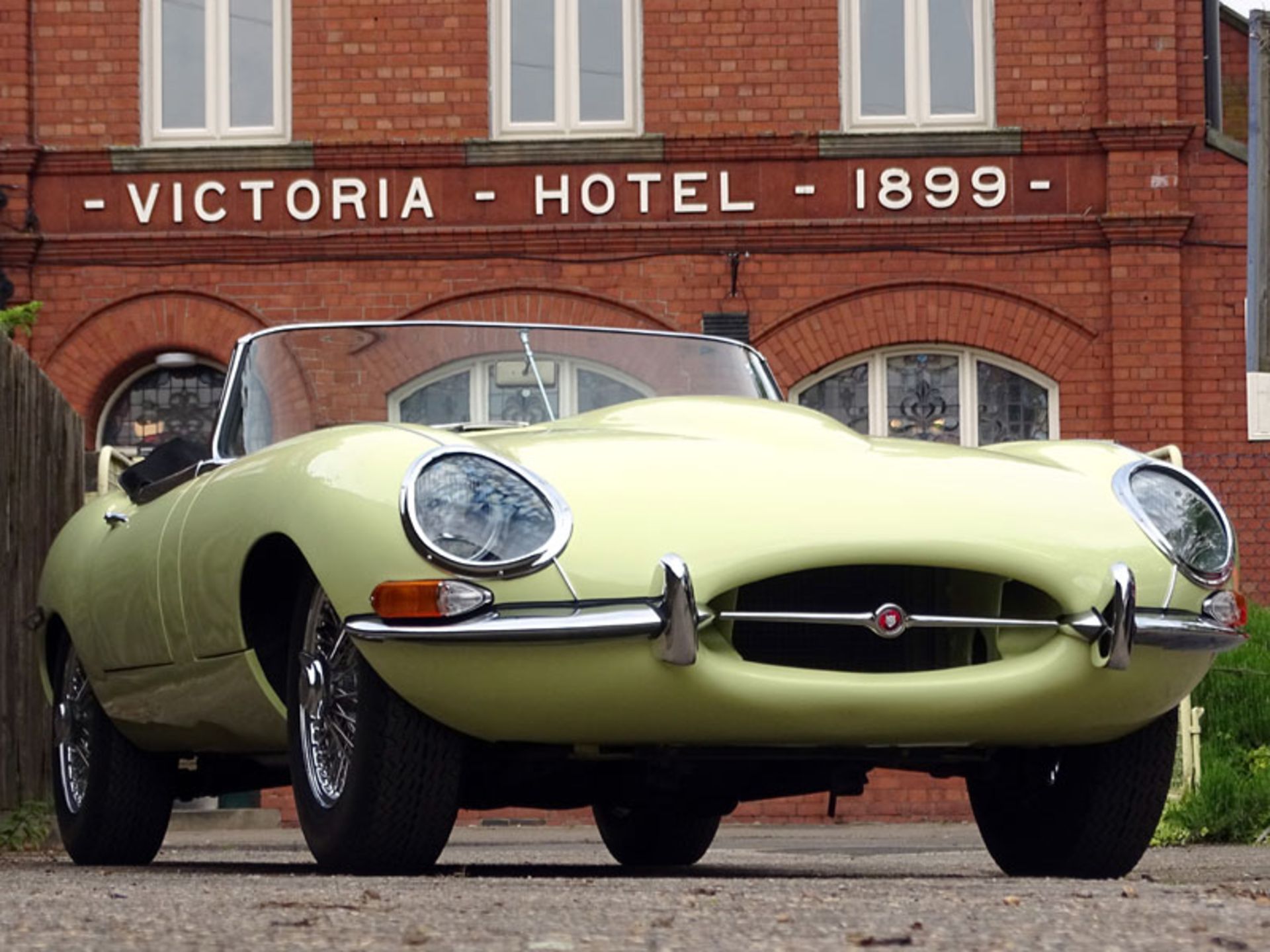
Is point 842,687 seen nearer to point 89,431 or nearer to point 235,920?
point 235,920

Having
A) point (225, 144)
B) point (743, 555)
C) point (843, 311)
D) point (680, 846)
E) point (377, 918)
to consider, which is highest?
point (225, 144)

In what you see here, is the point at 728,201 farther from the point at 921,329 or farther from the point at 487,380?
→ the point at 487,380

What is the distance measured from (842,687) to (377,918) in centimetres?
155

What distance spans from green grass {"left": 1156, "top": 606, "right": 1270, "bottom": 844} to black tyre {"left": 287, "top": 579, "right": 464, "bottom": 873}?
544 centimetres

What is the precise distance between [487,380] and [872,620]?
6.07 feet

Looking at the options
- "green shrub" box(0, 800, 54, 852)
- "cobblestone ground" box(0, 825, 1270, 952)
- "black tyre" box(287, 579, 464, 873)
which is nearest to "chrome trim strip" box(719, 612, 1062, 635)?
"cobblestone ground" box(0, 825, 1270, 952)

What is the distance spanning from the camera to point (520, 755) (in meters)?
5.20

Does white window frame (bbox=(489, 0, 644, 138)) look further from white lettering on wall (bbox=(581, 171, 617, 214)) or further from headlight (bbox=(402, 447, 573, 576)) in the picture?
headlight (bbox=(402, 447, 573, 576))

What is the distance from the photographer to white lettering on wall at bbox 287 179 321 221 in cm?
1708

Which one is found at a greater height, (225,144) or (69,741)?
(225,144)

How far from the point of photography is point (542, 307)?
56.0 ft

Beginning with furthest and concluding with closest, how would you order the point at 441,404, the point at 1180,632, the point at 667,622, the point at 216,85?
the point at 216,85 < the point at 441,404 < the point at 1180,632 < the point at 667,622

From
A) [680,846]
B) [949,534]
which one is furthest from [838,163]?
[949,534]

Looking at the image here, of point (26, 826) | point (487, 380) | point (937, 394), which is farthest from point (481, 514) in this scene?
point (937, 394)
